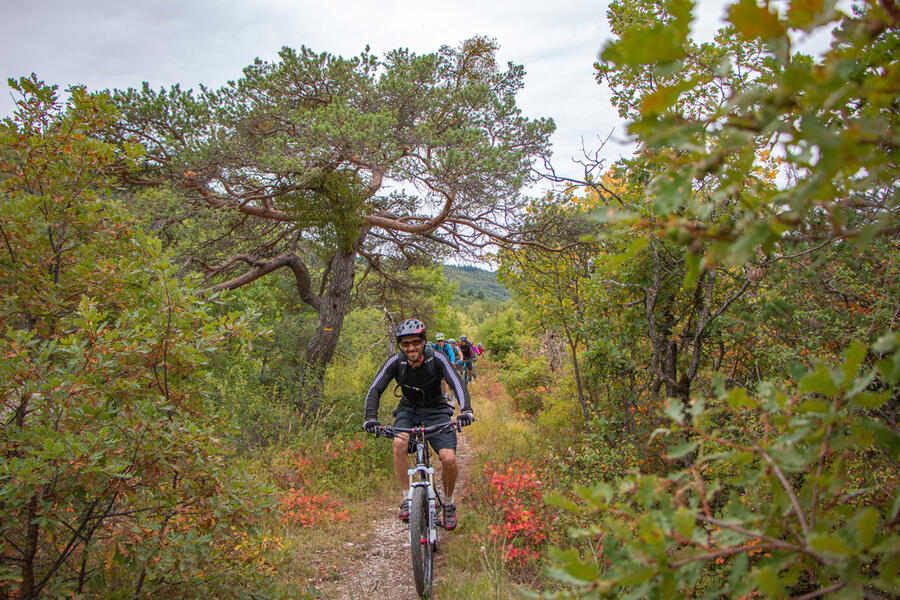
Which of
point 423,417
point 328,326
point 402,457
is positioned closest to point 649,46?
point 402,457

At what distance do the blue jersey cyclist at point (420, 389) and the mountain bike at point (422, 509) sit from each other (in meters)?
0.14

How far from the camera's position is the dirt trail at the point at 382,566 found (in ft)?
13.4

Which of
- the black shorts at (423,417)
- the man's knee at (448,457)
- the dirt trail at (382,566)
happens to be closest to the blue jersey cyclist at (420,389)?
the black shorts at (423,417)

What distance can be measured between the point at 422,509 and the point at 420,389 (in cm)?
124

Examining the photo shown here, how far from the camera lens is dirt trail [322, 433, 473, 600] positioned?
407 centimetres

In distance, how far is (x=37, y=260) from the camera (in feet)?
8.52

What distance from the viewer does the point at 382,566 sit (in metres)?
4.66

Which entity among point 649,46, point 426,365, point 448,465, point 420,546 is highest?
point 649,46

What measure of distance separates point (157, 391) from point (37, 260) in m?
1.05

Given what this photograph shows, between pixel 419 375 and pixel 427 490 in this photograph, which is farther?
pixel 419 375

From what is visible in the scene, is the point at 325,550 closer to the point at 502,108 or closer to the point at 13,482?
the point at 13,482

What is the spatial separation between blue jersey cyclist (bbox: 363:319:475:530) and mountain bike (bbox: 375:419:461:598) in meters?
0.14

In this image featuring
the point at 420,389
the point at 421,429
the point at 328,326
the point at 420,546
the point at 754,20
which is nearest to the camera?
the point at 754,20

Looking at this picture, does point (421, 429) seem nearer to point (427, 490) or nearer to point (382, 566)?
point (427, 490)
